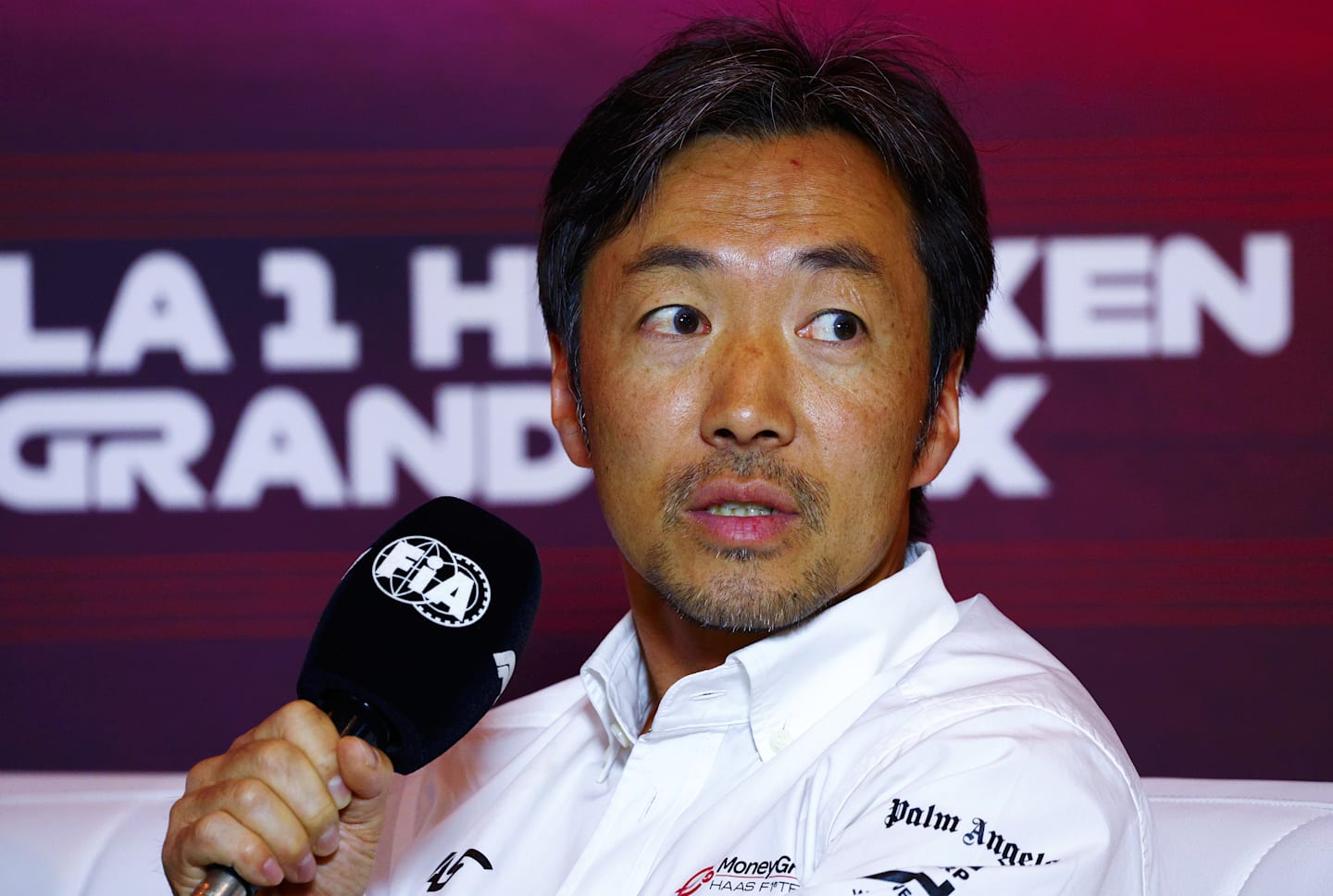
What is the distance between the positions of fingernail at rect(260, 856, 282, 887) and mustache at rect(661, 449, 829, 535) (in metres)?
0.46

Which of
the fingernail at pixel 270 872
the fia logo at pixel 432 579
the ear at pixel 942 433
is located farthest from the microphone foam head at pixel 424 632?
the ear at pixel 942 433

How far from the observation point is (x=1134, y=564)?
2.30m

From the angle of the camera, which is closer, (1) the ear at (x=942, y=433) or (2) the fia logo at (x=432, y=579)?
(2) the fia logo at (x=432, y=579)

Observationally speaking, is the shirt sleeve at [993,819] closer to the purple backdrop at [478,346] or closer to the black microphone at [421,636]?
the black microphone at [421,636]

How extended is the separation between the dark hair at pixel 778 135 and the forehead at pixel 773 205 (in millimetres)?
16

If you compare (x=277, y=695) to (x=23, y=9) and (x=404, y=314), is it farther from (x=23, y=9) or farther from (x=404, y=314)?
(x=23, y=9)

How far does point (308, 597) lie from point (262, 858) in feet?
4.67

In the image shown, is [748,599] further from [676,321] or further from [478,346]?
[478,346]

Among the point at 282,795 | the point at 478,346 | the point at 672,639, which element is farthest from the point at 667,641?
the point at 478,346

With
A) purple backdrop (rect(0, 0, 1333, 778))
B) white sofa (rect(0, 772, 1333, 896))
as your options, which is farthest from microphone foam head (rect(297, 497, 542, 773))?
purple backdrop (rect(0, 0, 1333, 778))

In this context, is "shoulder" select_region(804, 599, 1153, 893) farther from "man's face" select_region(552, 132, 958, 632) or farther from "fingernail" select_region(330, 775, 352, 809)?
"fingernail" select_region(330, 775, 352, 809)

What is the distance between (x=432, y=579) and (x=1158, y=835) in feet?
2.36

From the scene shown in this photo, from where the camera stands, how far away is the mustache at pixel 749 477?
1.25 meters

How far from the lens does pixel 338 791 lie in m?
1.01
